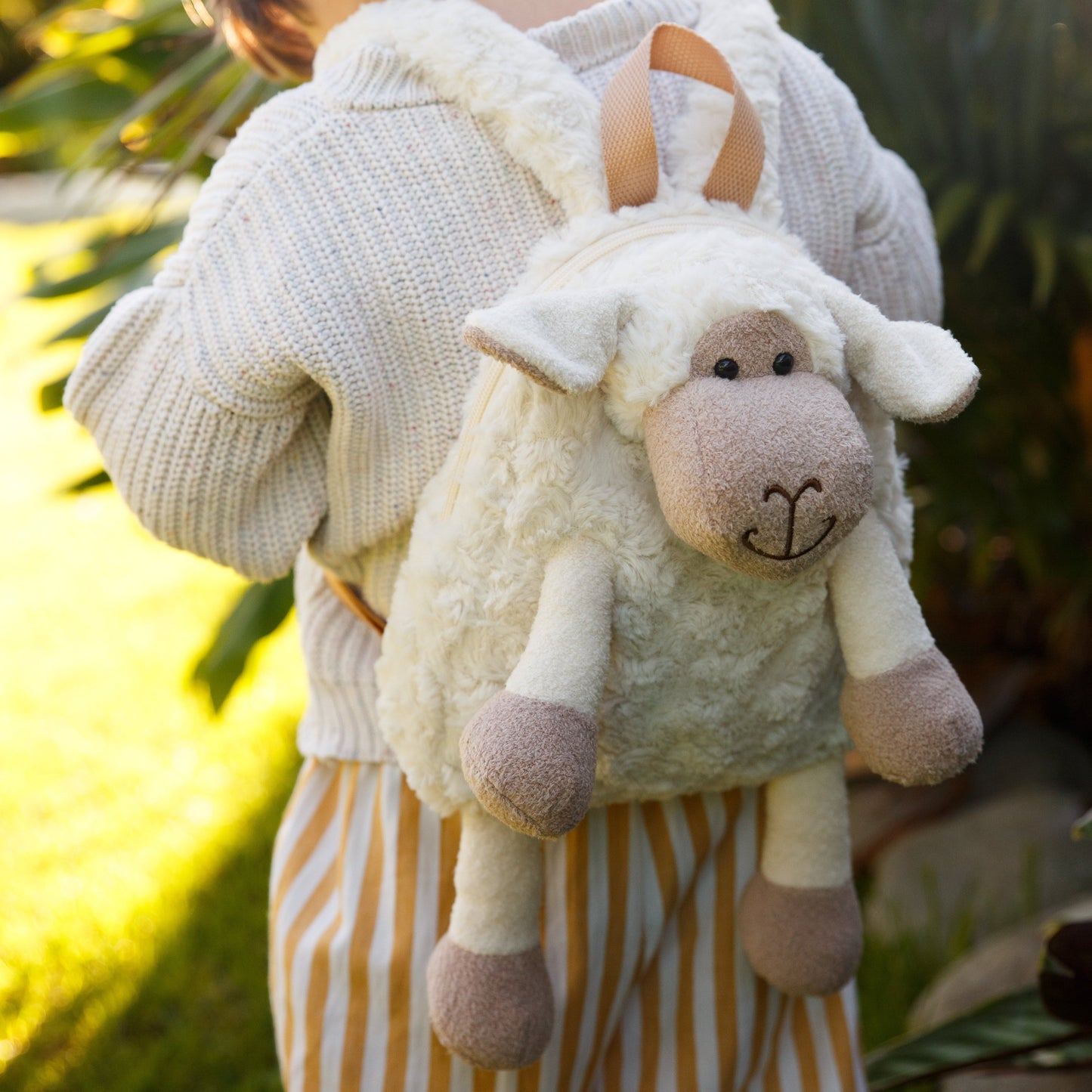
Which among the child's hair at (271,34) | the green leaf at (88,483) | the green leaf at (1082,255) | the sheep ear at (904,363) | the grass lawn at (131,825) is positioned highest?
the child's hair at (271,34)

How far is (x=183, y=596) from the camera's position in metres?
3.26

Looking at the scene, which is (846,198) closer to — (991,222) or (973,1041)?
(991,222)

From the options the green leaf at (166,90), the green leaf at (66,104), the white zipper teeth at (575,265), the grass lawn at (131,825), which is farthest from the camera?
the grass lawn at (131,825)

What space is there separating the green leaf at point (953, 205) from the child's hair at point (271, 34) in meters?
0.85

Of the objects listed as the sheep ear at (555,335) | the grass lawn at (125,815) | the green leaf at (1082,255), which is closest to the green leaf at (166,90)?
the grass lawn at (125,815)

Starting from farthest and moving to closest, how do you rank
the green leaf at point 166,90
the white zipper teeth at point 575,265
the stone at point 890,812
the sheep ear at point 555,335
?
the stone at point 890,812
the green leaf at point 166,90
the white zipper teeth at point 575,265
the sheep ear at point 555,335

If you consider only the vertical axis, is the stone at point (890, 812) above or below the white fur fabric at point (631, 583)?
below

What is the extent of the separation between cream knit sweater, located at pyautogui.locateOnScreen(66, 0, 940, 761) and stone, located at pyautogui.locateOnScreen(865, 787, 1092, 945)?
142 cm

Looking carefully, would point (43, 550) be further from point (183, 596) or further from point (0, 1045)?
point (0, 1045)

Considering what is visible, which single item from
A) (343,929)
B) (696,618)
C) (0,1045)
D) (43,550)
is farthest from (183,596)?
(696,618)

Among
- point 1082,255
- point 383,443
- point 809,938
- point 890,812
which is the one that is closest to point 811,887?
point 809,938

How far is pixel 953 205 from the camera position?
4.76 ft

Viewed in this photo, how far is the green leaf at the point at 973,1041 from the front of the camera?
3.87 ft

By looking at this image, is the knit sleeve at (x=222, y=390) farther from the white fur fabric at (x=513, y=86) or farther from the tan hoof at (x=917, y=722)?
the tan hoof at (x=917, y=722)
